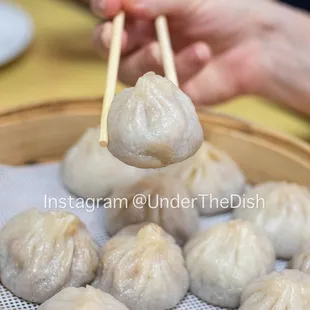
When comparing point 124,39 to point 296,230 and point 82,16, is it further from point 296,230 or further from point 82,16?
point 82,16

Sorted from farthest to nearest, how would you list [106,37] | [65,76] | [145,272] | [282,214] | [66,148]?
[65,76] < [66,148] < [106,37] < [282,214] < [145,272]

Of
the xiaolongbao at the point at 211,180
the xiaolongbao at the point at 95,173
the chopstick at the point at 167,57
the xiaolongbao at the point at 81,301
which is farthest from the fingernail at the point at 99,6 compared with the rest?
the xiaolongbao at the point at 81,301

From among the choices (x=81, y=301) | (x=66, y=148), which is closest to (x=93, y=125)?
(x=66, y=148)

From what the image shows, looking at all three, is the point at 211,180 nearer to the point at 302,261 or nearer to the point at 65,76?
the point at 302,261

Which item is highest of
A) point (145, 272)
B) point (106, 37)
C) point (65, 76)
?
point (106, 37)

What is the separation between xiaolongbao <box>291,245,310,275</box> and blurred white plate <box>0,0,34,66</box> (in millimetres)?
1696

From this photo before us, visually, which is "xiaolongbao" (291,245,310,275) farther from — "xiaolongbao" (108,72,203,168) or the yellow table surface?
the yellow table surface

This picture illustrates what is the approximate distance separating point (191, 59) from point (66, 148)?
1.98 ft

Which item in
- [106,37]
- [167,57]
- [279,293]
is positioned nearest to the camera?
[279,293]

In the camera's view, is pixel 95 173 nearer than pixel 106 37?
Yes

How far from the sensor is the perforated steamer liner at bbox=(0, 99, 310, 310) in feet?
6.75

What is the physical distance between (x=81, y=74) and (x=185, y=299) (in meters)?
1.53

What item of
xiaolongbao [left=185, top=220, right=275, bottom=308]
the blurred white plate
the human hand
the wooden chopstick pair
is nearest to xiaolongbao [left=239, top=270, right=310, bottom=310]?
xiaolongbao [left=185, top=220, right=275, bottom=308]

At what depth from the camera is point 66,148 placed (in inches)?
89.4
